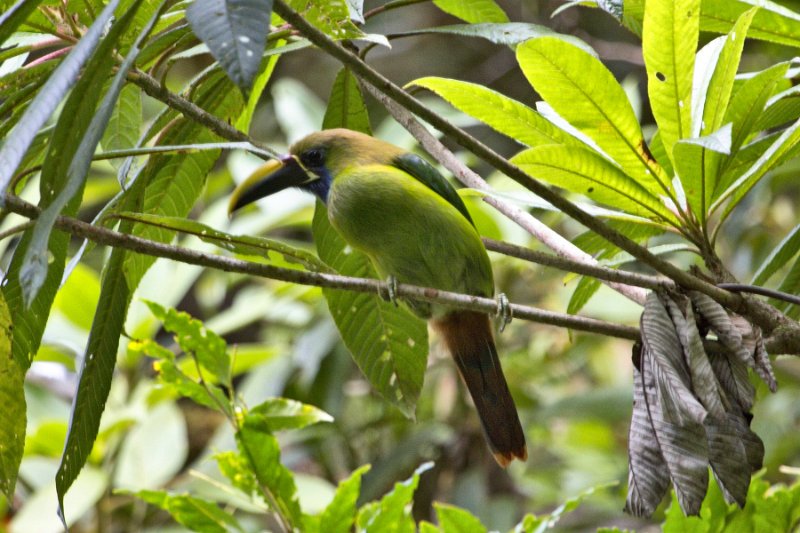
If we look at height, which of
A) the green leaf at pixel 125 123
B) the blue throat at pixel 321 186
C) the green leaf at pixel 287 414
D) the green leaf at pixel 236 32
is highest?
the green leaf at pixel 236 32

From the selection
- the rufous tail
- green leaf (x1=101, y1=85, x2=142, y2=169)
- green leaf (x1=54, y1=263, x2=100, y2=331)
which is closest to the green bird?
the rufous tail

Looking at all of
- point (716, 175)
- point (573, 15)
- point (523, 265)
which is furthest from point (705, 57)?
point (573, 15)

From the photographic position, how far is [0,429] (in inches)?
58.0

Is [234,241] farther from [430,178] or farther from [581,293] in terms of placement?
[430,178]

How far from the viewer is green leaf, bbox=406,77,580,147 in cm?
156

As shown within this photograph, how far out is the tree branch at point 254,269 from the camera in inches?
52.8

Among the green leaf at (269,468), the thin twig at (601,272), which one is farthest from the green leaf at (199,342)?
the thin twig at (601,272)

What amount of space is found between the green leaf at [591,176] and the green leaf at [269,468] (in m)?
0.74

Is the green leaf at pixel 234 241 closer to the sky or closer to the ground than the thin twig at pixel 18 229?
closer to the ground

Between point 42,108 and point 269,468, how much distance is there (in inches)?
38.2

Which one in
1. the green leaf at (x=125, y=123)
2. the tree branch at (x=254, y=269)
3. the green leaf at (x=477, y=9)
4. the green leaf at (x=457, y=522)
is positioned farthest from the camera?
the green leaf at (x=477, y=9)

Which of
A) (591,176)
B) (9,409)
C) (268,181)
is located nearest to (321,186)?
(268,181)

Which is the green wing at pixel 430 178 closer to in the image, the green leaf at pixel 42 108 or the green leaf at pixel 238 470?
the green leaf at pixel 238 470

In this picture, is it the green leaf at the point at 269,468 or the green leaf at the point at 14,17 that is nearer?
the green leaf at the point at 14,17
